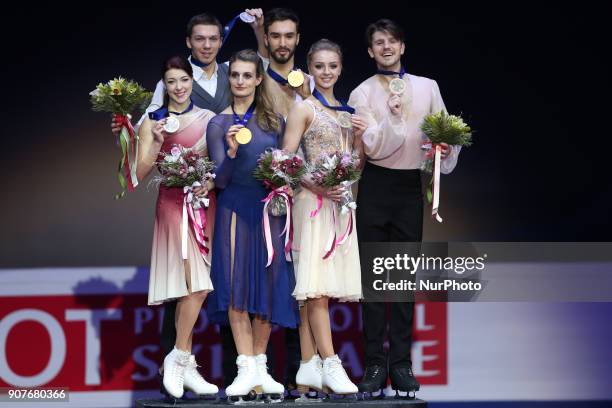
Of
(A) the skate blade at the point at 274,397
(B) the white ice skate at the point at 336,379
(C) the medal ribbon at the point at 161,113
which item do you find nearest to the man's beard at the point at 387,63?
(C) the medal ribbon at the point at 161,113

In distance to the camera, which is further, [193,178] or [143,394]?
[143,394]

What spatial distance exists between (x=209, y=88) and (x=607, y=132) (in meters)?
2.97

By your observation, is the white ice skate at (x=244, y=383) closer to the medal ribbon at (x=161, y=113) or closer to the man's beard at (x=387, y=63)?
the medal ribbon at (x=161, y=113)

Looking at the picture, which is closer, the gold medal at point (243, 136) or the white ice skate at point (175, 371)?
the gold medal at point (243, 136)

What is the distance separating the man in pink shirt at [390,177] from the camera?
695 centimetres

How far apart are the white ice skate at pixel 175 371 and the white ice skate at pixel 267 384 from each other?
37 centimetres

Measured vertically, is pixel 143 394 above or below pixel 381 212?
below

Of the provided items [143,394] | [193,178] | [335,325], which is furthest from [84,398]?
[193,178]

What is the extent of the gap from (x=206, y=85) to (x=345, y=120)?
0.85 metres

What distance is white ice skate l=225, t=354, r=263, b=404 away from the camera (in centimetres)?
654

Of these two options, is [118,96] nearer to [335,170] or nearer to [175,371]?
[335,170]

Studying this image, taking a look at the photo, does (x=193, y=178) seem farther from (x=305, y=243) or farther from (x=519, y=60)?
(x=519, y=60)

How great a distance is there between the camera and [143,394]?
8.23 meters

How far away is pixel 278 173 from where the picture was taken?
655 centimetres
